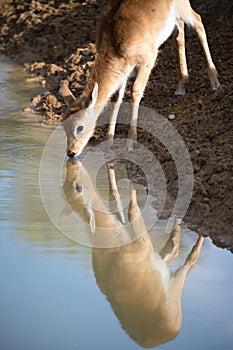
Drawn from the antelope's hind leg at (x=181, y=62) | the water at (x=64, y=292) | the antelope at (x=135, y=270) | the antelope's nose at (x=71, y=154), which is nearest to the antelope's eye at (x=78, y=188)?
the antelope at (x=135, y=270)

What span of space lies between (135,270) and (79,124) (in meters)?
2.79

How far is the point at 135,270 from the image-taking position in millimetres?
5566

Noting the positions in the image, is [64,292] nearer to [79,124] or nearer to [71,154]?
[71,154]

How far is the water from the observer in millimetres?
4445

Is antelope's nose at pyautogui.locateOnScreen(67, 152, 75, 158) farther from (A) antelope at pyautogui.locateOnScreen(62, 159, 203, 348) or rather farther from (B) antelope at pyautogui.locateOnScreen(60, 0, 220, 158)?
(A) antelope at pyautogui.locateOnScreen(62, 159, 203, 348)

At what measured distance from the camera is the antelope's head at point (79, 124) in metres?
7.99

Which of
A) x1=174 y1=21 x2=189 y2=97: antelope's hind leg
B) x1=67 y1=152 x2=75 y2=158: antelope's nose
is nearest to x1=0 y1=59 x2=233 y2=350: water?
x1=67 y1=152 x2=75 y2=158: antelope's nose

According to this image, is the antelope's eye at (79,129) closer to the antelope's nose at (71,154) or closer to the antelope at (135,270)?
A: the antelope's nose at (71,154)

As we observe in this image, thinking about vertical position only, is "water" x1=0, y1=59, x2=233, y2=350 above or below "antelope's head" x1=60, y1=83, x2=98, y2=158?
above

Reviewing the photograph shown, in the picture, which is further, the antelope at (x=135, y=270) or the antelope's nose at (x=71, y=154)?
the antelope's nose at (x=71, y=154)

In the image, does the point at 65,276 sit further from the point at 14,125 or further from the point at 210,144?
the point at 14,125

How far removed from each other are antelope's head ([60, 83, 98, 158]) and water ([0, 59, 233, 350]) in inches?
38.5

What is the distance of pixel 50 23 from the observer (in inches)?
510

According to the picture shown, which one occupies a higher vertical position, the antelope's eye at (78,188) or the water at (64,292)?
the water at (64,292)
